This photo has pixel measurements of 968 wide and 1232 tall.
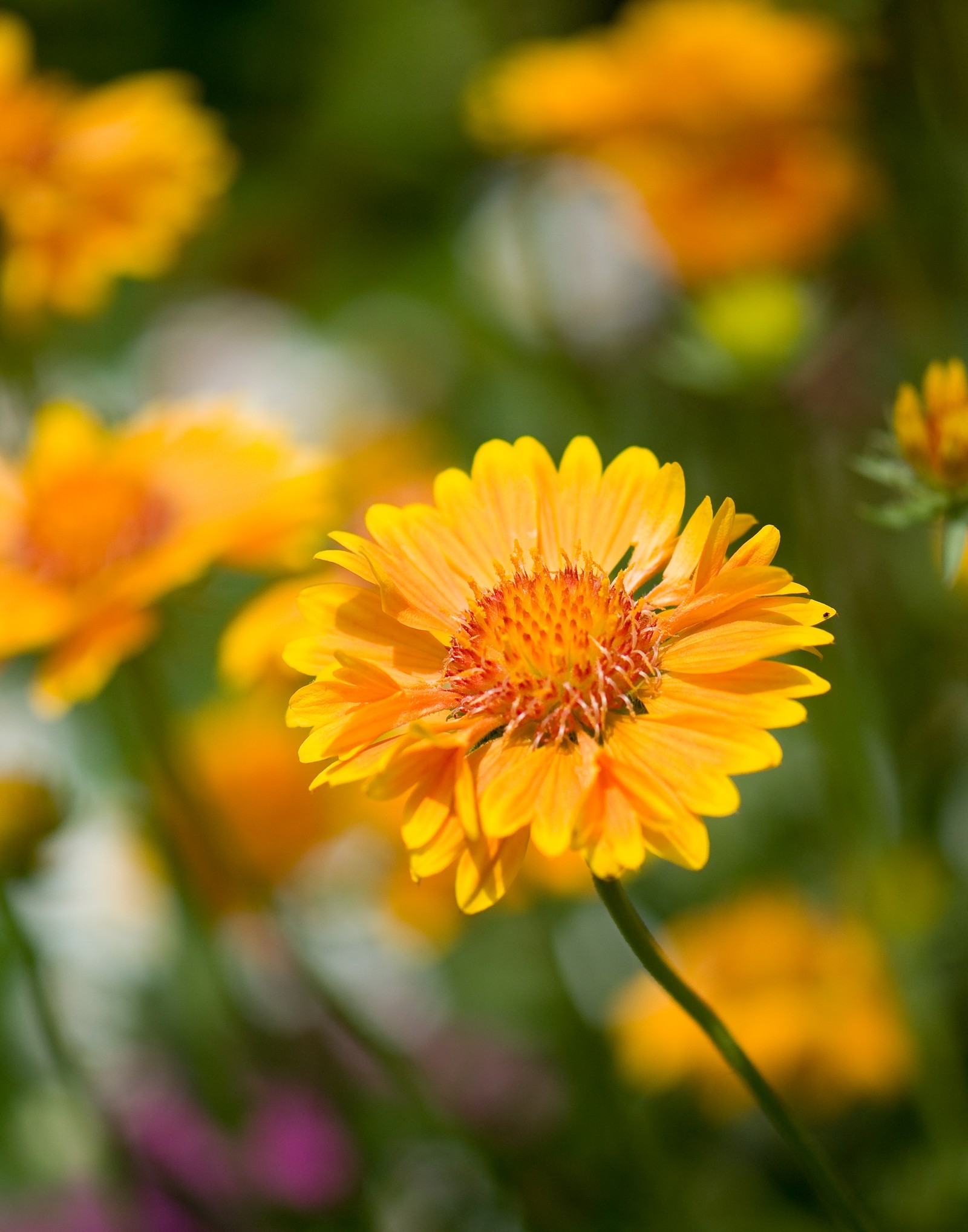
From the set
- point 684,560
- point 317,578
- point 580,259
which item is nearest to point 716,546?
point 684,560

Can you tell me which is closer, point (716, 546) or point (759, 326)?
point (716, 546)

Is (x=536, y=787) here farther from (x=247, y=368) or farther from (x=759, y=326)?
(x=247, y=368)

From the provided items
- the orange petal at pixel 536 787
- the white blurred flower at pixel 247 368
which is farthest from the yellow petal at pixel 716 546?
the white blurred flower at pixel 247 368

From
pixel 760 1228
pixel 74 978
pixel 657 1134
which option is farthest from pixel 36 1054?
pixel 760 1228

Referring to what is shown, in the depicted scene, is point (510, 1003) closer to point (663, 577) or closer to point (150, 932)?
point (150, 932)

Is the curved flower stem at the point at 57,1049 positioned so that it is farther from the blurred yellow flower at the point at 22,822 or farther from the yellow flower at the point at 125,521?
the yellow flower at the point at 125,521

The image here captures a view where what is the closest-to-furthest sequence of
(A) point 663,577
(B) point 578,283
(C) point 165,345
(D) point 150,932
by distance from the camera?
(A) point 663,577, (D) point 150,932, (B) point 578,283, (C) point 165,345

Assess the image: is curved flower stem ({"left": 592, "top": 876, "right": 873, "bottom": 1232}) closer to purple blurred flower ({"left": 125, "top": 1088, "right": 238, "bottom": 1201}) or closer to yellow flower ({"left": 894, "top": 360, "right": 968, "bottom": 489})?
yellow flower ({"left": 894, "top": 360, "right": 968, "bottom": 489})
